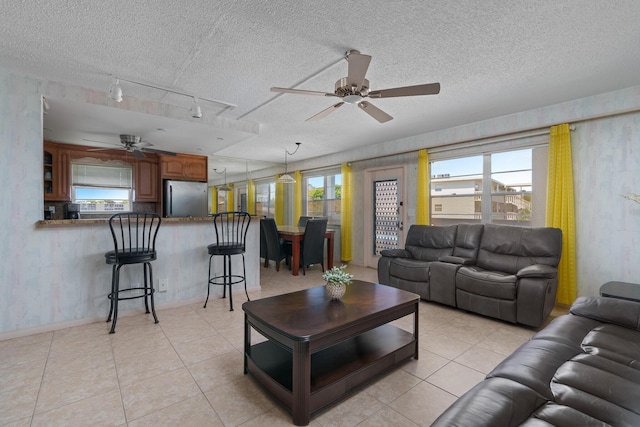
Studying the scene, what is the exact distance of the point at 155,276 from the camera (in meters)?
3.44

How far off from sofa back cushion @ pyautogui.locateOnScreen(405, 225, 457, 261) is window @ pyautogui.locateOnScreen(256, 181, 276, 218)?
467cm

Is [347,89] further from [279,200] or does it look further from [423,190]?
[279,200]

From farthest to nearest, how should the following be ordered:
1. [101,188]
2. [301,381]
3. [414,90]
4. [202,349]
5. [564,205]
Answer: [101,188]
[564,205]
[202,349]
[414,90]
[301,381]

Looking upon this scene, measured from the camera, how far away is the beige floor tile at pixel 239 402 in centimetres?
169

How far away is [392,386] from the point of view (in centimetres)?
197

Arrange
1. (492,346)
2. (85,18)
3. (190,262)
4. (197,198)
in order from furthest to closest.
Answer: (197,198) → (190,262) → (492,346) → (85,18)

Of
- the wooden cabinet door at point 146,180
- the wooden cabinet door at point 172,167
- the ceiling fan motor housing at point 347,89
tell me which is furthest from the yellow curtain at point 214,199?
the ceiling fan motor housing at point 347,89

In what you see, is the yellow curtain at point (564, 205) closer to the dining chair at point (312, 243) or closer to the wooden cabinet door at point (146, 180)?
the dining chair at point (312, 243)

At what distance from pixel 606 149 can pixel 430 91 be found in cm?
259

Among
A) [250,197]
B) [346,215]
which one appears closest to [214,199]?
[250,197]

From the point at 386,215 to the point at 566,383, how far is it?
4.48 metres

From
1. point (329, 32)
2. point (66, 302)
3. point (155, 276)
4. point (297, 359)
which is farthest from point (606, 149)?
point (66, 302)

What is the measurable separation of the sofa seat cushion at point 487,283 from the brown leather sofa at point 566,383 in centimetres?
109

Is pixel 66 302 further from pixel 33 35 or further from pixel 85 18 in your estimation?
pixel 85 18
